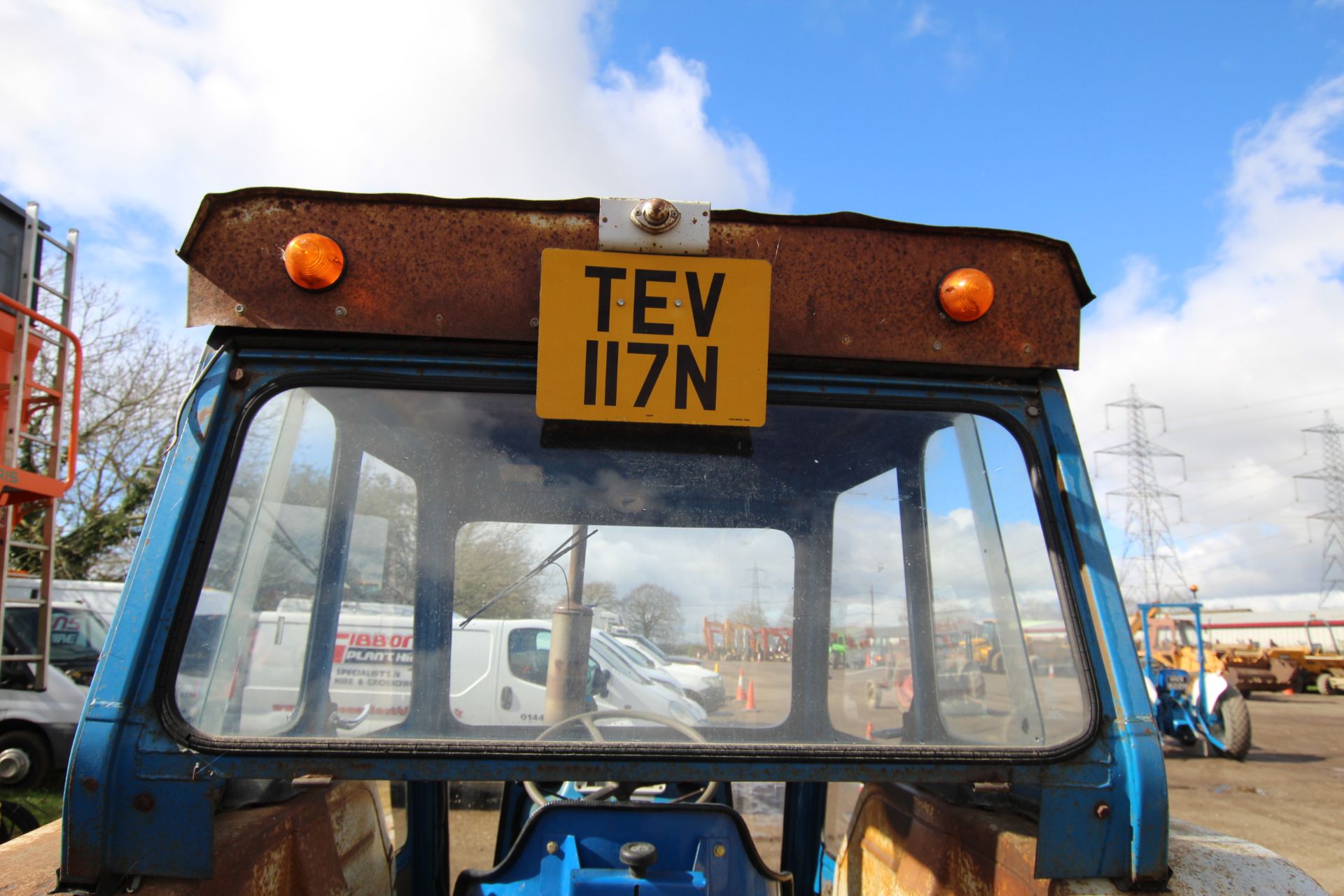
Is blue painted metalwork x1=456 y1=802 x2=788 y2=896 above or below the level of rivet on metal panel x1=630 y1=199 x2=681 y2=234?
below

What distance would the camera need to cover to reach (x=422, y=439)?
1.80m

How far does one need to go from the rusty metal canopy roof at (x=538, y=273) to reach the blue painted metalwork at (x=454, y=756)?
0.08 metres

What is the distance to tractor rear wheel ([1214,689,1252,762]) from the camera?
39.9 ft

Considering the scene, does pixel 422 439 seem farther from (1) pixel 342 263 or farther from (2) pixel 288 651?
(2) pixel 288 651

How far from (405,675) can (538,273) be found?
0.78 m

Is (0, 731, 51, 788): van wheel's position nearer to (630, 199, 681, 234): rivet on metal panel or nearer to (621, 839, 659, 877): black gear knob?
(621, 839, 659, 877): black gear knob

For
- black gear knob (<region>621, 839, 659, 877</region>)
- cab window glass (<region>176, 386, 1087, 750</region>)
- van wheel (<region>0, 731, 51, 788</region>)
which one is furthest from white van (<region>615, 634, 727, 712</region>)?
van wheel (<region>0, 731, 51, 788</region>)

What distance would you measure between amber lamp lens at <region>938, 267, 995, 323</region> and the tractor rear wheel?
12.9 meters

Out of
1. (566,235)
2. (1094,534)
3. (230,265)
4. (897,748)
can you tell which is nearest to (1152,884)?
(897,748)

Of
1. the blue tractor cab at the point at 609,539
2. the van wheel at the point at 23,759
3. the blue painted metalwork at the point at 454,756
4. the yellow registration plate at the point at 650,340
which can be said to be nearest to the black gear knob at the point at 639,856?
the blue tractor cab at the point at 609,539

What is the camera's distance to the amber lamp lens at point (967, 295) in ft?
5.61

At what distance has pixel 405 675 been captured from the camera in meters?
1.71

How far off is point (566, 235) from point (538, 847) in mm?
1252

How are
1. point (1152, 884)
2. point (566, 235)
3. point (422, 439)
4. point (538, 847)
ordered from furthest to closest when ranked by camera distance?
point (538, 847), point (422, 439), point (566, 235), point (1152, 884)
